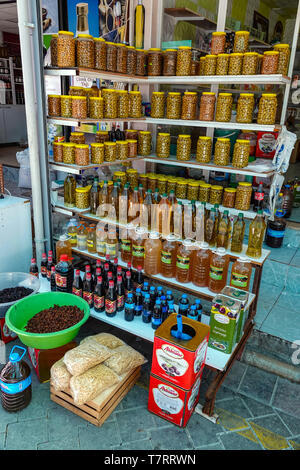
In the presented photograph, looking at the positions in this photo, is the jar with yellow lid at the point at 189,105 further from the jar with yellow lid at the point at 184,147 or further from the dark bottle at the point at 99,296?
the dark bottle at the point at 99,296

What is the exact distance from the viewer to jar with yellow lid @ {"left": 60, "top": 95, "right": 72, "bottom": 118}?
2887 millimetres

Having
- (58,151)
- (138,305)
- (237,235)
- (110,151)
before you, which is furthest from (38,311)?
(237,235)

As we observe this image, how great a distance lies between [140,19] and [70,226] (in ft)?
7.75

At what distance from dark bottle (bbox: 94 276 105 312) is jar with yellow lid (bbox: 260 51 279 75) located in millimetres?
2090

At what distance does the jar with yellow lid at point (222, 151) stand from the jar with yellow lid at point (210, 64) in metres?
0.57

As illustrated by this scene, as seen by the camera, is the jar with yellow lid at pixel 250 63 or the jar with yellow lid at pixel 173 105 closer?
the jar with yellow lid at pixel 250 63

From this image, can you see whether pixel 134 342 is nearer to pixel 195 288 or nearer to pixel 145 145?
pixel 195 288

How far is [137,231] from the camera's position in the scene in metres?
2.78

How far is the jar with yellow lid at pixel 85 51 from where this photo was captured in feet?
9.01

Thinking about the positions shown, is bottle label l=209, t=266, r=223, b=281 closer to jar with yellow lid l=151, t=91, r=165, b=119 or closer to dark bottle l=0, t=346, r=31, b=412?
dark bottle l=0, t=346, r=31, b=412

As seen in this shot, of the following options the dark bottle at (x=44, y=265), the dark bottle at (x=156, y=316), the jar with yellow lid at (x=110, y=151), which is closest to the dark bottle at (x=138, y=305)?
the dark bottle at (x=156, y=316)

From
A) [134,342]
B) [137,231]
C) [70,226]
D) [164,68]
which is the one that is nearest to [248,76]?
[164,68]

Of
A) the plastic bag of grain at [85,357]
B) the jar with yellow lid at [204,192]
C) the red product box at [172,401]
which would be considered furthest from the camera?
the jar with yellow lid at [204,192]

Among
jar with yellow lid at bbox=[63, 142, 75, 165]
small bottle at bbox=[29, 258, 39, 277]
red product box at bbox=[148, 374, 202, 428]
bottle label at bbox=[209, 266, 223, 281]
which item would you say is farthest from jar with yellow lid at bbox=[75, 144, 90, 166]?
red product box at bbox=[148, 374, 202, 428]
